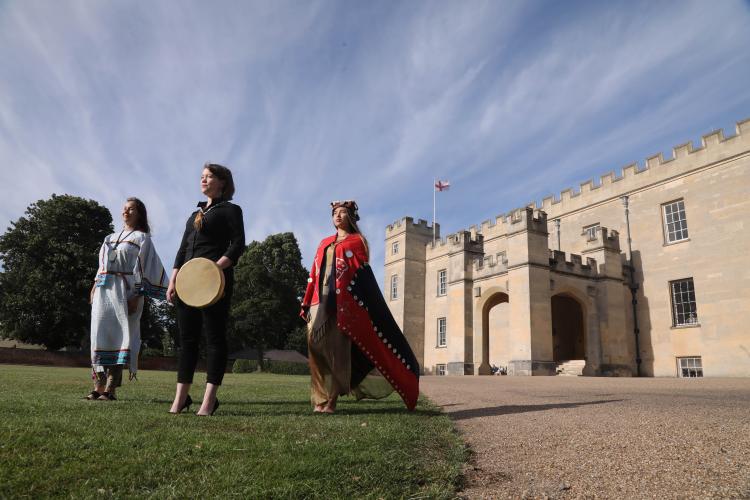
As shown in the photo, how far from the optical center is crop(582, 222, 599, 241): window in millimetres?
25225

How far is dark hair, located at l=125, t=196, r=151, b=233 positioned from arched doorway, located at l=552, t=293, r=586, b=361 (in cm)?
2526

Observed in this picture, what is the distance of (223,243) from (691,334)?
23.7 metres

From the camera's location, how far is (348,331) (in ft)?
16.9

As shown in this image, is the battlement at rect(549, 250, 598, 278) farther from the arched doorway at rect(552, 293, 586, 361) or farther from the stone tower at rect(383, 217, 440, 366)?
the stone tower at rect(383, 217, 440, 366)

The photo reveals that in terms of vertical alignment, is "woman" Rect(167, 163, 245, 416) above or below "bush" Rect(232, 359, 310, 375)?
above

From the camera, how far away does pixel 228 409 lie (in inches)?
199

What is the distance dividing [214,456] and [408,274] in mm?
32806

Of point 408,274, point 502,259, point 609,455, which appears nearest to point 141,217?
point 609,455

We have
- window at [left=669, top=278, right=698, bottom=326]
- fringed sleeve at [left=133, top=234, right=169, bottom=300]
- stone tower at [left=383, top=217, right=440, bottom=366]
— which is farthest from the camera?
stone tower at [left=383, top=217, right=440, bottom=366]

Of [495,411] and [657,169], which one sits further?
[657,169]

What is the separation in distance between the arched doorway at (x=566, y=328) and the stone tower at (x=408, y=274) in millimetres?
9616

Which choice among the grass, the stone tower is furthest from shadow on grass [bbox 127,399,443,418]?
the stone tower

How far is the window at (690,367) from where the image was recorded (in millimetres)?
21953

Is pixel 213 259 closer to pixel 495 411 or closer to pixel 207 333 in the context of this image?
pixel 207 333
